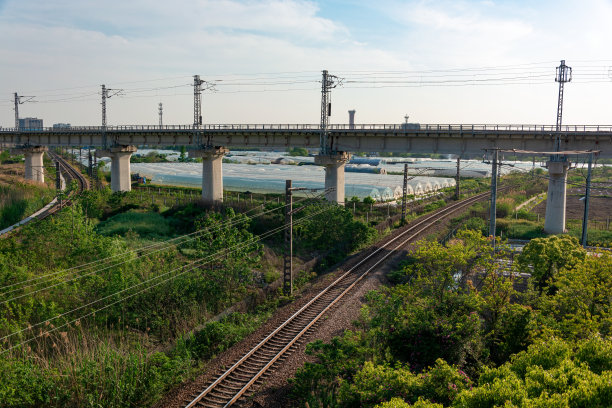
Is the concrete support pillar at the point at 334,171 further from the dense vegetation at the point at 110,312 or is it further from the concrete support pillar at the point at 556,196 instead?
the concrete support pillar at the point at 556,196

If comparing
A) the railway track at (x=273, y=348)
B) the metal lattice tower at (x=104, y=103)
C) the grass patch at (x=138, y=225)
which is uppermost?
the metal lattice tower at (x=104, y=103)

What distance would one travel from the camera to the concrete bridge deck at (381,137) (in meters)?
38.4

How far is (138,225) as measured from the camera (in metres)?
41.5

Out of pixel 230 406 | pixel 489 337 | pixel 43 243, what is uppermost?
pixel 43 243

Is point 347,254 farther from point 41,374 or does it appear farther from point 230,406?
point 41,374

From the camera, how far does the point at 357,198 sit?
55875 mm

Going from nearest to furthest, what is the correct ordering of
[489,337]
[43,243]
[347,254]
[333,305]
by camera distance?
[489,337]
[333,305]
[43,243]
[347,254]

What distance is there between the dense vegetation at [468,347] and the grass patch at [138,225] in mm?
25868

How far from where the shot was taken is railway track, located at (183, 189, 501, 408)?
15.5 m

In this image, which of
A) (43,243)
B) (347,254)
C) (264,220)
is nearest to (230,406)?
(43,243)

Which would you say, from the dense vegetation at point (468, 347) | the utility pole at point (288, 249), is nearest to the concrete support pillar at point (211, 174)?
the utility pole at point (288, 249)

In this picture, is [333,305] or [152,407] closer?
[152,407]

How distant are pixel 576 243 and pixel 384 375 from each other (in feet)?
63.0

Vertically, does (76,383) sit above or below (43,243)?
below
